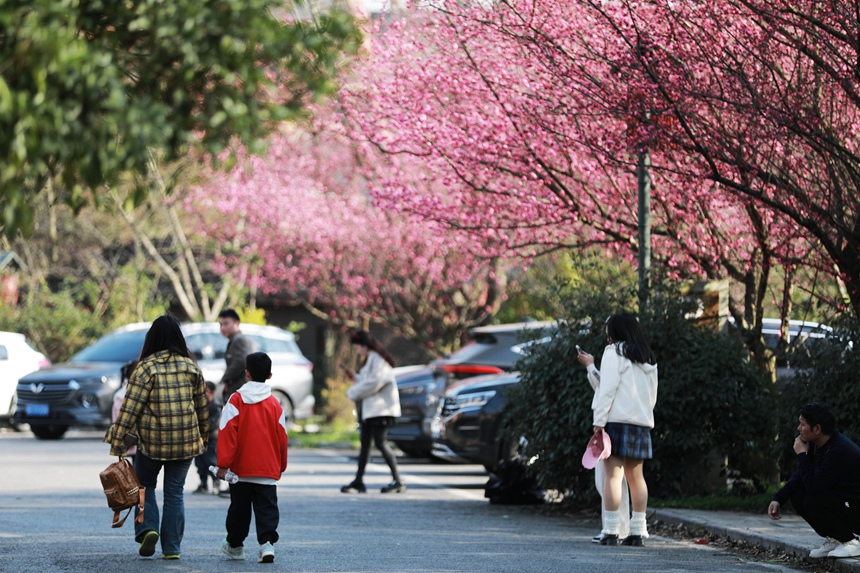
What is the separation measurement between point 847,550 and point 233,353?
7.09m

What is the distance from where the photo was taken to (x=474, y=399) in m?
15.3

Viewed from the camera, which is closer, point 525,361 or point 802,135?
point 802,135

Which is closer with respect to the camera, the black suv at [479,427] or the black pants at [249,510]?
the black pants at [249,510]

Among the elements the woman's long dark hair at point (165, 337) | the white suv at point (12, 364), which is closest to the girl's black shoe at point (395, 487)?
the woman's long dark hair at point (165, 337)

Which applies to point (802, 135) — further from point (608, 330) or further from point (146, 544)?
point (146, 544)

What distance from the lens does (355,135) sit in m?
19.1

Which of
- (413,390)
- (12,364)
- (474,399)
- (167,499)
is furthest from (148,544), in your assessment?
(12,364)

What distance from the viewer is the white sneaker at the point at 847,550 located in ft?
30.4

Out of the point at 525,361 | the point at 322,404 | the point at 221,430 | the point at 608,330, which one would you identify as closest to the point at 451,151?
the point at 525,361

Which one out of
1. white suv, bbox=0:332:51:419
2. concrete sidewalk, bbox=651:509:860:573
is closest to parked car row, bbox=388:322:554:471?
concrete sidewalk, bbox=651:509:860:573

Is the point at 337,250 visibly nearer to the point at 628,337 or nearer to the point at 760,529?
the point at 628,337

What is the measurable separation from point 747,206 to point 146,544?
638 cm

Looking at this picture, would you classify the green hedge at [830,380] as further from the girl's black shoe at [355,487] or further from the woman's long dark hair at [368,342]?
the girl's black shoe at [355,487]

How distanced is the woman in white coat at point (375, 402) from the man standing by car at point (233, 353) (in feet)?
4.44
